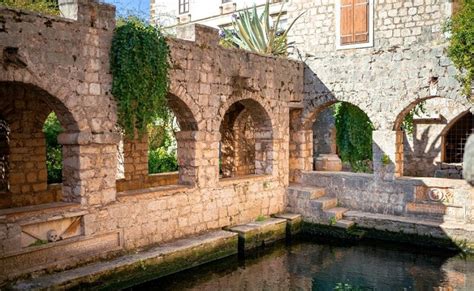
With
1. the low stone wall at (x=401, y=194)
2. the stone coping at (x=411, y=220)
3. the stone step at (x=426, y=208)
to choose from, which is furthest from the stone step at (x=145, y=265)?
the stone step at (x=426, y=208)

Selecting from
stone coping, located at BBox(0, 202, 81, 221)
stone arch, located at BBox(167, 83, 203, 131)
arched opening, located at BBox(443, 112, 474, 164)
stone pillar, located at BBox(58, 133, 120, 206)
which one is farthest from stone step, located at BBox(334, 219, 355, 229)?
arched opening, located at BBox(443, 112, 474, 164)

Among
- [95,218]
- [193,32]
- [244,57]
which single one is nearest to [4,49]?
[95,218]

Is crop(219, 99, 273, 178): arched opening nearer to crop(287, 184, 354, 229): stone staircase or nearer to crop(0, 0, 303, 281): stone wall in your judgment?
crop(287, 184, 354, 229): stone staircase

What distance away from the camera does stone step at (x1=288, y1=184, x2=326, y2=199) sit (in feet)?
34.3

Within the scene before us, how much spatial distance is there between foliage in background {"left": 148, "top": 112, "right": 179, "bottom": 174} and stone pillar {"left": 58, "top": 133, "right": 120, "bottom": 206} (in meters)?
5.63

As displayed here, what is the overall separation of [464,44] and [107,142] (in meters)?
6.65

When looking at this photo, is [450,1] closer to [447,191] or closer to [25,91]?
[447,191]

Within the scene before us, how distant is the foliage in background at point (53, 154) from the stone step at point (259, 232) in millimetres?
4571

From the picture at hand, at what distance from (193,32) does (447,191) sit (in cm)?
576

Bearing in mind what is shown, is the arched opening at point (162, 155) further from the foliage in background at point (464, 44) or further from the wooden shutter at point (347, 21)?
the foliage in background at point (464, 44)

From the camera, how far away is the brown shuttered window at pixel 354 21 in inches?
444

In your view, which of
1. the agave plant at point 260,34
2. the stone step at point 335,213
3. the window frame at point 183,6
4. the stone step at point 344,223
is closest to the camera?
the stone step at point 344,223

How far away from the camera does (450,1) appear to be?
1063 cm

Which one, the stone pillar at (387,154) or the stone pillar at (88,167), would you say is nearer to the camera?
the stone pillar at (88,167)
